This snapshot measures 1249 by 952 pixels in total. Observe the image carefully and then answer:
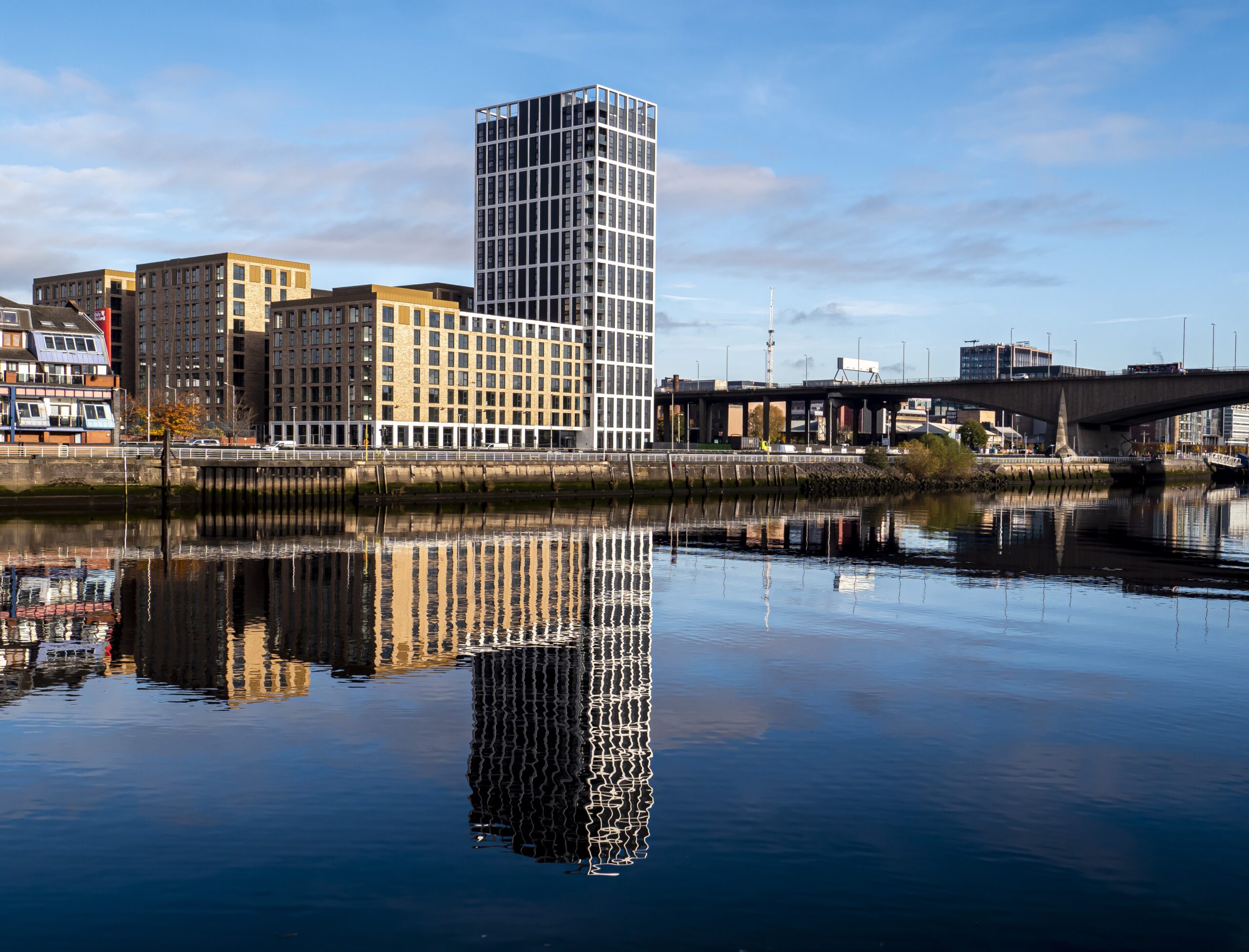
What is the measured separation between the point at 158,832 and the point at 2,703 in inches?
392

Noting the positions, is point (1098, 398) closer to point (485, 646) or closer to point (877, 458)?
point (877, 458)

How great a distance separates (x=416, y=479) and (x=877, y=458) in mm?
76031

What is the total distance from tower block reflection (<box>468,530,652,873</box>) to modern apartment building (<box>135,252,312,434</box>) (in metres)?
156

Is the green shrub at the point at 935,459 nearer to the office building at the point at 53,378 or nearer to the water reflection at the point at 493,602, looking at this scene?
the water reflection at the point at 493,602

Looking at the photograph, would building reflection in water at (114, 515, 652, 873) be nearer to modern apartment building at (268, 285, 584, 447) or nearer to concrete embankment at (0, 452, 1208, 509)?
concrete embankment at (0, 452, 1208, 509)

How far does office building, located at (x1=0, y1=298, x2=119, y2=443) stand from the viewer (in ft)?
317

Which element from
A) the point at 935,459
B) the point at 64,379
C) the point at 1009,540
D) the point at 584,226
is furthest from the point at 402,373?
the point at 1009,540

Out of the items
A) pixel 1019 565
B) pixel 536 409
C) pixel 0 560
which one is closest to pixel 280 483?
pixel 0 560

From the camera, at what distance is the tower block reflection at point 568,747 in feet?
54.2

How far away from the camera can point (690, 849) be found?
16.0 m

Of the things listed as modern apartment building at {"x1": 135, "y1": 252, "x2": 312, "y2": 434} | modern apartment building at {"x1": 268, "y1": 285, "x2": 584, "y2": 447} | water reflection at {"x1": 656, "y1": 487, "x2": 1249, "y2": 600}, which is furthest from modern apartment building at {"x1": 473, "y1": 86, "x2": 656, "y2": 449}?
water reflection at {"x1": 656, "y1": 487, "x2": 1249, "y2": 600}

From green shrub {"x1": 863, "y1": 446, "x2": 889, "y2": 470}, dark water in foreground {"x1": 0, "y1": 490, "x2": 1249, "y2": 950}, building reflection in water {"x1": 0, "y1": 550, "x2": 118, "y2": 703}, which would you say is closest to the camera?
dark water in foreground {"x1": 0, "y1": 490, "x2": 1249, "y2": 950}

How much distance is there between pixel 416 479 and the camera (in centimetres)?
9906

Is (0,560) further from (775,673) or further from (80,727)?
(775,673)
